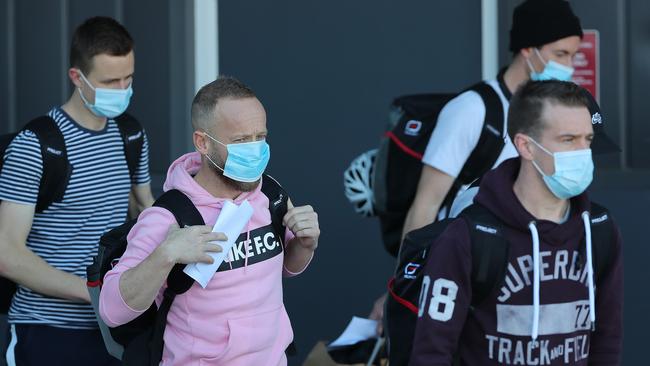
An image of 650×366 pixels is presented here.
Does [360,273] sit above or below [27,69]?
below

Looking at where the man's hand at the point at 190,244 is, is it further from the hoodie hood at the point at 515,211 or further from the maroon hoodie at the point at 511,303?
the hoodie hood at the point at 515,211

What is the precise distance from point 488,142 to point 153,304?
154 cm

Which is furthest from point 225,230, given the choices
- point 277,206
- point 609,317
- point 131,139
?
point 131,139

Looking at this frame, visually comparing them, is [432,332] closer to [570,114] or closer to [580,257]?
[580,257]

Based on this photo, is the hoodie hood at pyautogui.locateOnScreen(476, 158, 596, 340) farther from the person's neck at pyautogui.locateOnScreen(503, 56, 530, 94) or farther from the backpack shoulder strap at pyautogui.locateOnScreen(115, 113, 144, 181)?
the backpack shoulder strap at pyautogui.locateOnScreen(115, 113, 144, 181)

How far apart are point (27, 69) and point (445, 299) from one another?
11.7ft

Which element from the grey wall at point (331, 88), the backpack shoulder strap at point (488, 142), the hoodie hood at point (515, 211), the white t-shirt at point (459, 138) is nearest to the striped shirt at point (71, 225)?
the white t-shirt at point (459, 138)

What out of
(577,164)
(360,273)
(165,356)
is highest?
(577,164)

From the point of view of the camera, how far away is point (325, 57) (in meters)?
6.20

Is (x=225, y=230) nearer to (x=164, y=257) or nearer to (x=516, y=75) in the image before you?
(x=164, y=257)

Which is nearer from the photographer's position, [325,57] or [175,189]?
[175,189]

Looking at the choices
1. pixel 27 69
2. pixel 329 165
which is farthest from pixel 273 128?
pixel 27 69

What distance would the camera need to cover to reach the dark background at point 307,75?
20.2ft

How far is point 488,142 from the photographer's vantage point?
4430 mm
